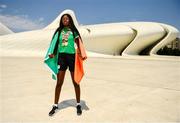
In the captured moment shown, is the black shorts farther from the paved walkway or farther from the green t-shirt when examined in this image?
the paved walkway

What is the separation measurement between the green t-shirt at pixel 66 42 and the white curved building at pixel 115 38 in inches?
927

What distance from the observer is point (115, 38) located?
109 feet

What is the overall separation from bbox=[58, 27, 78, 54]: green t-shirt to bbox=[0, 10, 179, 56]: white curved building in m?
23.5

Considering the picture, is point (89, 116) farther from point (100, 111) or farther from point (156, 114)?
point (156, 114)

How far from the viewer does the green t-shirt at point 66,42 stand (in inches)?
136

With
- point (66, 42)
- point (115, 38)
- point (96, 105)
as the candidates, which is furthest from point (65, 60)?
point (115, 38)

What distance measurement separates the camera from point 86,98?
14.0 ft

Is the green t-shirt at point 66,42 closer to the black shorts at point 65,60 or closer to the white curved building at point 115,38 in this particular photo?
the black shorts at point 65,60

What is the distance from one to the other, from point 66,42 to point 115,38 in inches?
1188

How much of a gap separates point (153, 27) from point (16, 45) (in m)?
21.4

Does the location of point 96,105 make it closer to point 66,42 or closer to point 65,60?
point 65,60

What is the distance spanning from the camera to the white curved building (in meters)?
27.4

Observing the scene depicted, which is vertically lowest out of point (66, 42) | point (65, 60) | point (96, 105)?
point (96, 105)

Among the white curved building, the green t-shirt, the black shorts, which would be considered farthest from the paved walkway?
the white curved building
